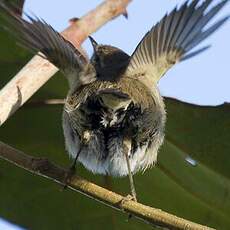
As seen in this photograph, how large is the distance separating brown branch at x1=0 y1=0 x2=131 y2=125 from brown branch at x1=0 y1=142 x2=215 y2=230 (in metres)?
0.39

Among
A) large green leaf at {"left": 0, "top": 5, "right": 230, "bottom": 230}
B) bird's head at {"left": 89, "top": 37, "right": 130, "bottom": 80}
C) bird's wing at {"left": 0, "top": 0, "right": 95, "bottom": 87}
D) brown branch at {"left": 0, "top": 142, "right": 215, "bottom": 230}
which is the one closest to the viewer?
brown branch at {"left": 0, "top": 142, "right": 215, "bottom": 230}

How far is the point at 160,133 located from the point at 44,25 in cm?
55

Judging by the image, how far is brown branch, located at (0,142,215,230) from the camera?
2.90 m

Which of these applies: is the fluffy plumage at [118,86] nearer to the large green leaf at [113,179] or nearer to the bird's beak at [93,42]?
the bird's beak at [93,42]

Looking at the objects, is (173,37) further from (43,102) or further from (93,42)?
(43,102)

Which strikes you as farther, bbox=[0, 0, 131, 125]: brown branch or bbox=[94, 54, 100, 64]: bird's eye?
bbox=[94, 54, 100, 64]: bird's eye

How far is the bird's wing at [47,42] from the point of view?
11.5 ft

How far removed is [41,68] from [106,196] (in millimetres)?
831

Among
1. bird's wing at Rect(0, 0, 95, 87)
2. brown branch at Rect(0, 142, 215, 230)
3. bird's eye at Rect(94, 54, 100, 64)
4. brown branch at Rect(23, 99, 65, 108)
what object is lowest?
brown branch at Rect(0, 142, 215, 230)

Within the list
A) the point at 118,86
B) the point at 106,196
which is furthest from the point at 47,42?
the point at 106,196

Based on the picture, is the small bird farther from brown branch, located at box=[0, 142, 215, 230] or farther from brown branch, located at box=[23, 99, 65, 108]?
brown branch, located at box=[23, 99, 65, 108]

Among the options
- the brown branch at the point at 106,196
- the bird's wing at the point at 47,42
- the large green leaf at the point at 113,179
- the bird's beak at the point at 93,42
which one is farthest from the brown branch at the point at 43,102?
the brown branch at the point at 106,196

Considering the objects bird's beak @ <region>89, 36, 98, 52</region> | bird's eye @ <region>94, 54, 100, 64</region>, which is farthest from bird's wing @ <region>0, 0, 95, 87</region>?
bird's beak @ <region>89, 36, 98, 52</region>

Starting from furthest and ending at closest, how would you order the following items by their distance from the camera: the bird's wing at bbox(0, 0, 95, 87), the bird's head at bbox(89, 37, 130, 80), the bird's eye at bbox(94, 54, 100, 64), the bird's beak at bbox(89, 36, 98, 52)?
the bird's beak at bbox(89, 36, 98, 52) < the bird's eye at bbox(94, 54, 100, 64) < the bird's head at bbox(89, 37, 130, 80) < the bird's wing at bbox(0, 0, 95, 87)
